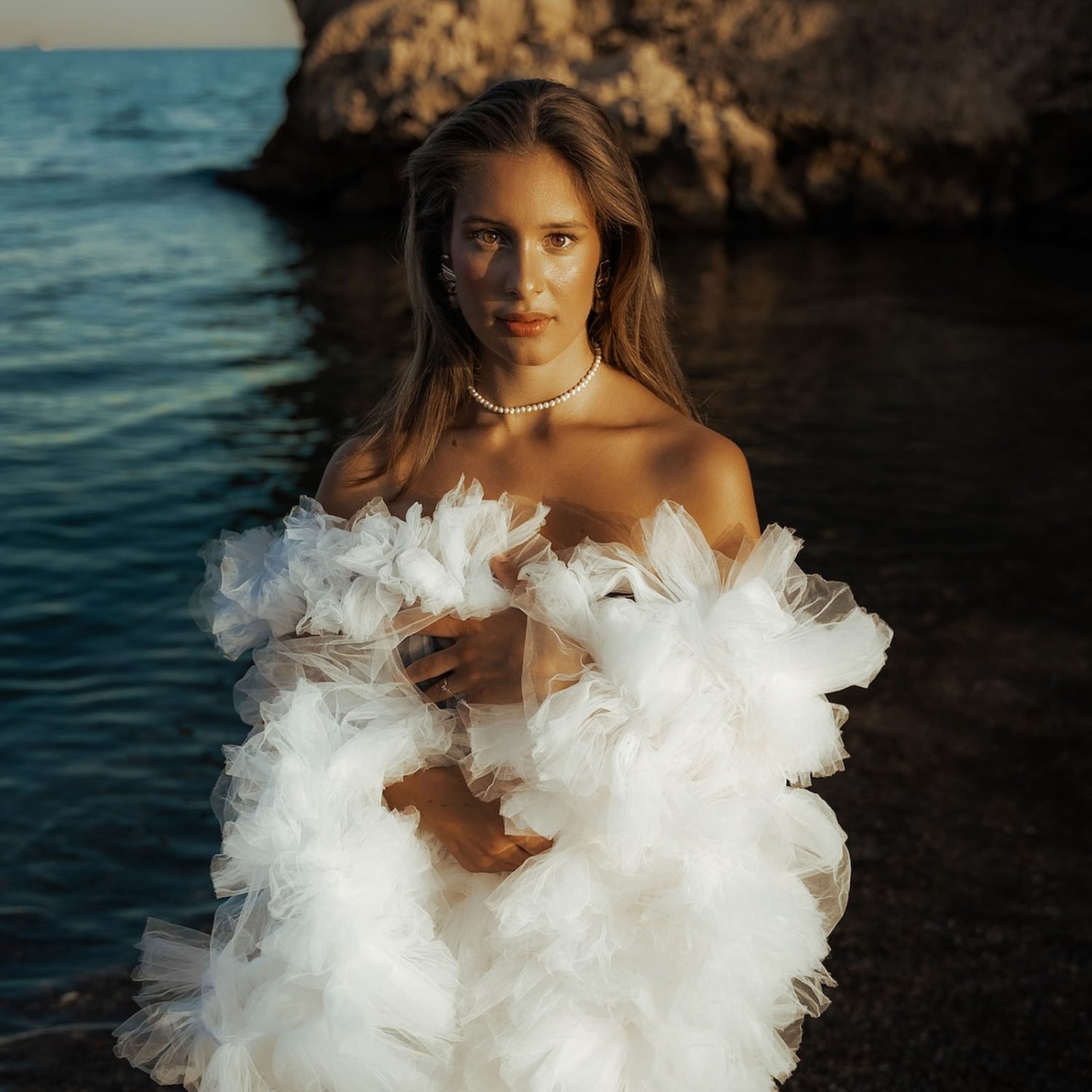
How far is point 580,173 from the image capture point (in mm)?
2104

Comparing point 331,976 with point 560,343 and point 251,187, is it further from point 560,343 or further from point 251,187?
point 251,187

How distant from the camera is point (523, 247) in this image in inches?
80.8

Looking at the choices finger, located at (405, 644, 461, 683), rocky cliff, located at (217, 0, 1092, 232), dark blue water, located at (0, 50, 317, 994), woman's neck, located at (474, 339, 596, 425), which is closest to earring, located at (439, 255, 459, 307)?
woman's neck, located at (474, 339, 596, 425)

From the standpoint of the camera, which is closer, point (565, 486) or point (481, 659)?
point (481, 659)

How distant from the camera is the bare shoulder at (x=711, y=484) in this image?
2.08 metres

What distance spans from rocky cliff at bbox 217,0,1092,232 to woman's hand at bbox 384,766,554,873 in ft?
53.7

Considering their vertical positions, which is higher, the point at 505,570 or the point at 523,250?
the point at 523,250

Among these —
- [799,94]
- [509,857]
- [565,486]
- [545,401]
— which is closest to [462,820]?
[509,857]

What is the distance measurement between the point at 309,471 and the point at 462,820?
6924 millimetres

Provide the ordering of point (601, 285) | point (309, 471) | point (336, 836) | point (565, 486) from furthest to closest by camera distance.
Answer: point (309, 471) < point (601, 285) < point (565, 486) < point (336, 836)

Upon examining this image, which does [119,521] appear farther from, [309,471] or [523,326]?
[523,326]

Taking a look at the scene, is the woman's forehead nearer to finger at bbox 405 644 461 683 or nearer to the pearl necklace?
the pearl necklace

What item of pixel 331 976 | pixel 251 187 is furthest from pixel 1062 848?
pixel 251 187

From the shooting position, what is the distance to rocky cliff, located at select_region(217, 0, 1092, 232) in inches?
677
